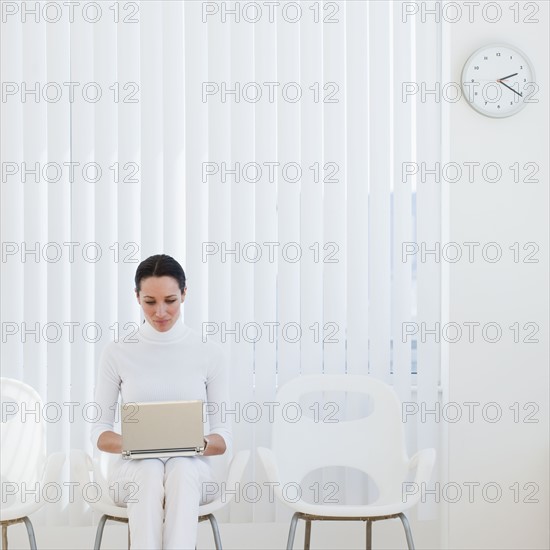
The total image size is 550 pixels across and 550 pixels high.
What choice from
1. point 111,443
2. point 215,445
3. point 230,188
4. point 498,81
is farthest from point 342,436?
point 498,81

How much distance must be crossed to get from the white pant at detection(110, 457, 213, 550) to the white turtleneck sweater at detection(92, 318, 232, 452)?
22cm

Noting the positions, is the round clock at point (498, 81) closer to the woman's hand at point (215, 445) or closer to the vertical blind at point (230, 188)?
the vertical blind at point (230, 188)

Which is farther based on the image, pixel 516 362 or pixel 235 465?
pixel 516 362

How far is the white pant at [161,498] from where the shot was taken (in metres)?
2.39

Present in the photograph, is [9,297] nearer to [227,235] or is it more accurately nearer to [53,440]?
[53,440]

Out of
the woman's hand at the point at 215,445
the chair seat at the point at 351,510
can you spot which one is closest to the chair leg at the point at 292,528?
the chair seat at the point at 351,510

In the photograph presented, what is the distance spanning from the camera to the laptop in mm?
2502

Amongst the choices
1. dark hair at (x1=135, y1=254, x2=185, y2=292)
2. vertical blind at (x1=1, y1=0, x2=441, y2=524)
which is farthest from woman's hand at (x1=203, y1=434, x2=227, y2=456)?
dark hair at (x1=135, y1=254, x2=185, y2=292)

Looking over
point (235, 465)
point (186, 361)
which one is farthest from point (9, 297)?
point (235, 465)

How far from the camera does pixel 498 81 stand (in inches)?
120

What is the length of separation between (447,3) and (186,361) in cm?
170

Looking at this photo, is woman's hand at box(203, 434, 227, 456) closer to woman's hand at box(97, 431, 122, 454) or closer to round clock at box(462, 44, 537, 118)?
woman's hand at box(97, 431, 122, 454)

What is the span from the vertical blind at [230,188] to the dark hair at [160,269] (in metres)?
0.34

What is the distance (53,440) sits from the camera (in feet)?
10.2
